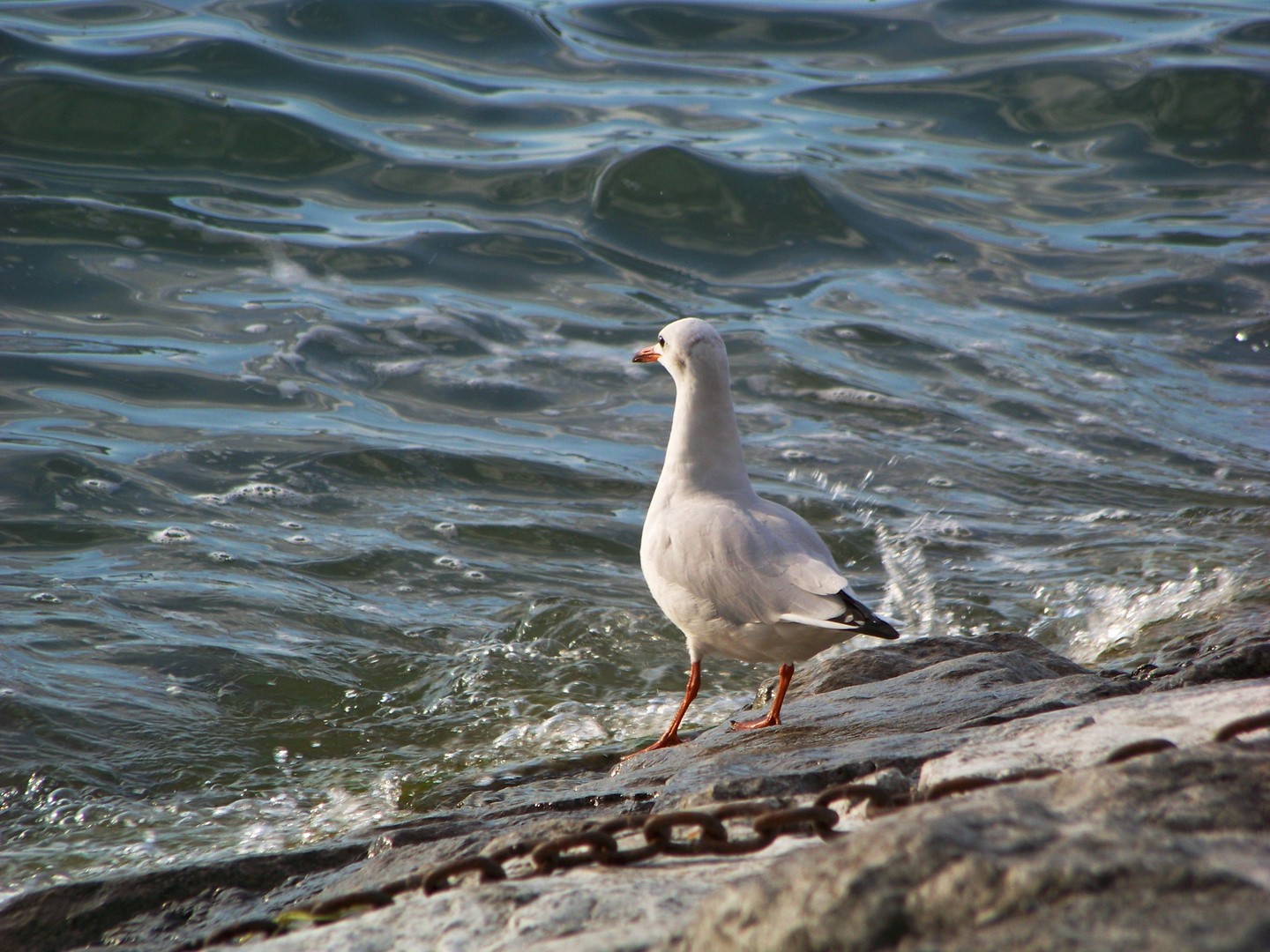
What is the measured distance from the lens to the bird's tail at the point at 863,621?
3.63 m

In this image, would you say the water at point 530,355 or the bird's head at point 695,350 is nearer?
the bird's head at point 695,350

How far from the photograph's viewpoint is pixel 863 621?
371 cm

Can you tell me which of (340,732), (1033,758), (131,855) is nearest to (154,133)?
(340,732)

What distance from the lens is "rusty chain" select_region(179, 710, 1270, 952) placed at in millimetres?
2221

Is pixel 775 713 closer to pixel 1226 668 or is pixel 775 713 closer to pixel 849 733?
pixel 849 733

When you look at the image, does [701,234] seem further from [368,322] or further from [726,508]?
[726,508]

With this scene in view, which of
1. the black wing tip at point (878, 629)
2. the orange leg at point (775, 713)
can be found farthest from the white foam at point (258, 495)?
the black wing tip at point (878, 629)

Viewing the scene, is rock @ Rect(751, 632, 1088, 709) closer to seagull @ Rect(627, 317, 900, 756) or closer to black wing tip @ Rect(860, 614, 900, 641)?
seagull @ Rect(627, 317, 900, 756)

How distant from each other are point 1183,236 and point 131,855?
11.4 meters

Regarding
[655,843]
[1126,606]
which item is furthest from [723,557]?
[1126,606]

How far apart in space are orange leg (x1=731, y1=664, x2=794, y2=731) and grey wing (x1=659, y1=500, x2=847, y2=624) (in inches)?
12.2

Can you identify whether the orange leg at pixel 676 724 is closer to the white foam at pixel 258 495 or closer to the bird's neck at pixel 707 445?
the bird's neck at pixel 707 445

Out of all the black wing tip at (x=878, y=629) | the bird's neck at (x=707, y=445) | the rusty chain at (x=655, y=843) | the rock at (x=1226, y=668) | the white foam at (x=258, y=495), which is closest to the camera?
the rusty chain at (x=655, y=843)

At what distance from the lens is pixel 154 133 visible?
12219mm
